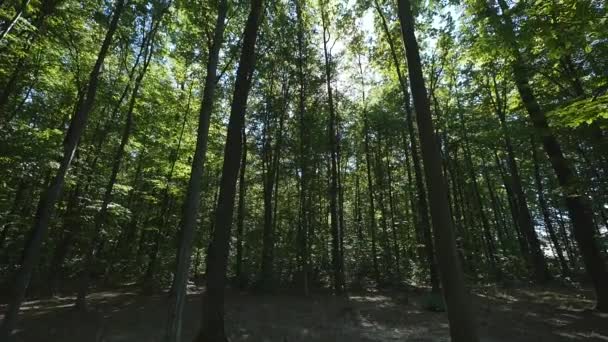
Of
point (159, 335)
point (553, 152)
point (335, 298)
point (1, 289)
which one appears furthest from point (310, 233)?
point (1, 289)

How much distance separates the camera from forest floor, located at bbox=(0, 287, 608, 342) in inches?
291

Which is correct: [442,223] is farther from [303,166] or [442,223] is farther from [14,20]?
[303,166]

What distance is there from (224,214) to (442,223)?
4.25 m

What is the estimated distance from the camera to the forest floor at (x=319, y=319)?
7.38m

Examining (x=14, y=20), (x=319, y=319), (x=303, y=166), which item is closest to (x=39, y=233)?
(x=14, y=20)

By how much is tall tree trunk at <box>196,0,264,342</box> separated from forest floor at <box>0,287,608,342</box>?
1464 millimetres

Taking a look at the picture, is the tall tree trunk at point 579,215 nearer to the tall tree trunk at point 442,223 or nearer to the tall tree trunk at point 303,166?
the tall tree trunk at point 442,223

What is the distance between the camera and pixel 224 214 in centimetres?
661

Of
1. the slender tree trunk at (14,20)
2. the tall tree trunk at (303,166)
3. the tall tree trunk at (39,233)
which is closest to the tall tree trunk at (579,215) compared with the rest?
the tall tree trunk at (303,166)

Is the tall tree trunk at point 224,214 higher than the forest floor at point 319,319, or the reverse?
the tall tree trunk at point 224,214

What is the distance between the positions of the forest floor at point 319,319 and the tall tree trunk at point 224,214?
1464 millimetres

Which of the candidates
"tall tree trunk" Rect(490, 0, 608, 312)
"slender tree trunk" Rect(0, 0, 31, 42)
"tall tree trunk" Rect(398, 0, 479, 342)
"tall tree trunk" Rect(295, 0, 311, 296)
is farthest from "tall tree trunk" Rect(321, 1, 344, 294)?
"slender tree trunk" Rect(0, 0, 31, 42)

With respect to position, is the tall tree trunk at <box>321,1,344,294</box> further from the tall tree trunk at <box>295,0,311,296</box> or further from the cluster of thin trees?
the tall tree trunk at <box>295,0,311,296</box>

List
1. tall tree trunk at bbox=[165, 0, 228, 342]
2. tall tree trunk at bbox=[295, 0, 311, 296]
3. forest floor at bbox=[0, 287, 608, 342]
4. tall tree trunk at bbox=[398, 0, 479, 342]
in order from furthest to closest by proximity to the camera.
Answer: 1. tall tree trunk at bbox=[295, 0, 311, 296]
2. forest floor at bbox=[0, 287, 608, 342]
3. tall tree trunk at bbox=[165, 0, 228, 342]
4. tall tree trunk at bbox=[398, 0, 479, 342]
